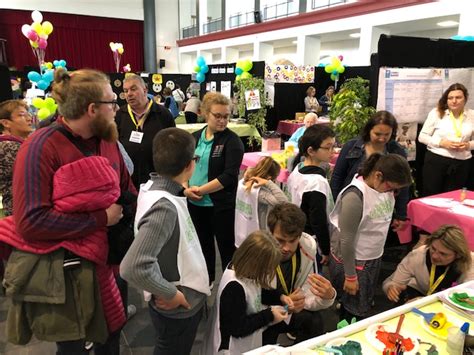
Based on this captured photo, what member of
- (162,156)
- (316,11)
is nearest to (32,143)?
(162,156)

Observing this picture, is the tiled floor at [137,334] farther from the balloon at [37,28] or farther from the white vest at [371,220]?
the balloon at [37,28]

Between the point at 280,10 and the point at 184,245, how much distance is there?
485 inches

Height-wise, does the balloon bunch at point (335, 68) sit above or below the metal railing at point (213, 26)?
below

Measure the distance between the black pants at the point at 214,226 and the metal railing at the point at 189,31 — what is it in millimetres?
15987

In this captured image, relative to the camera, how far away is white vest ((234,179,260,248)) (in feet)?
6.68

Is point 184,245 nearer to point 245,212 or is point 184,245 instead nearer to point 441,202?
point 245,212

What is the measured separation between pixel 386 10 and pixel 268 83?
373 centimetres

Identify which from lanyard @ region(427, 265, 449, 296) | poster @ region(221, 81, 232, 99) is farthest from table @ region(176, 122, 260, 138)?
A: lanyard @ region(427, 265, 449, 296)

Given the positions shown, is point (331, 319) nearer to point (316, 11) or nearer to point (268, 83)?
point (268, 83)

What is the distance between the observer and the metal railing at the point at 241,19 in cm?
1315

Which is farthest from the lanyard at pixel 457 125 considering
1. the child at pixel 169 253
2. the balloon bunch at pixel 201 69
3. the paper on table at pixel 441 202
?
the balloon bunch at pixel 201 69

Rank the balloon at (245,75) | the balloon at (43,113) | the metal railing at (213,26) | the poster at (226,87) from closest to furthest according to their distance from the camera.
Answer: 1. the balloon at (43,113)
2. the balloon at (245,75)
3. the poster at (226,87)
4. the metal railing at (213,26)

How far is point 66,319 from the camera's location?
117cm

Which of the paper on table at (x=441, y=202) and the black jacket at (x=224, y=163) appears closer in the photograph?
the black jacket at (x=224, y=163)
